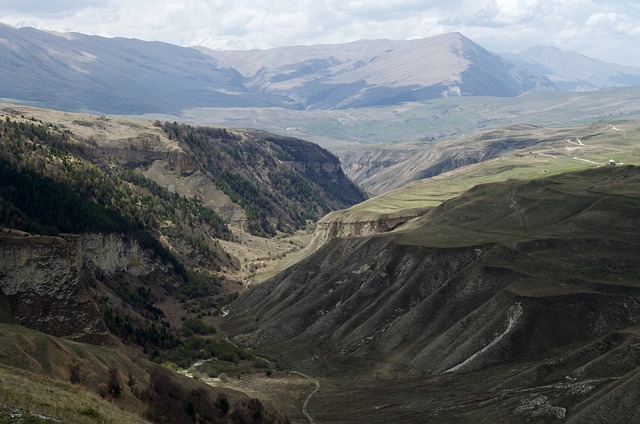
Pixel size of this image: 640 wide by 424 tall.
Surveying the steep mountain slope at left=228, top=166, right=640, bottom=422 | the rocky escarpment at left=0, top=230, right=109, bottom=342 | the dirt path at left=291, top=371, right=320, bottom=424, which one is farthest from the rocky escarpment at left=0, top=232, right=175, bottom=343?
the steep mountain slope at left=228, top=166, right=640, bottom=422

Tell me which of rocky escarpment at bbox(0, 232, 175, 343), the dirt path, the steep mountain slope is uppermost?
rocky escarpment at bbox(0, 232, 175, 343)

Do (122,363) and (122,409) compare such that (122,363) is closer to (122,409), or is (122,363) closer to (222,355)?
(122,409)

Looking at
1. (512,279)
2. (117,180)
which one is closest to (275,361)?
(512,279)

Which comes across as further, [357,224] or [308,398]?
[357,224]

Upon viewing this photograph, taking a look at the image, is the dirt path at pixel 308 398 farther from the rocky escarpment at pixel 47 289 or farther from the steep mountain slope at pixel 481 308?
the rocky escarpment at pixel 47 289

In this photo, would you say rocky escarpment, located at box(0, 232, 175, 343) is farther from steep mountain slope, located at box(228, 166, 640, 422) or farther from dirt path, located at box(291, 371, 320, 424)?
steep mountain slope, located at box(228, 166, 640, 422)

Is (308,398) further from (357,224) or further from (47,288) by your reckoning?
(357,224)

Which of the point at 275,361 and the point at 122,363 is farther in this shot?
the point at 275,361

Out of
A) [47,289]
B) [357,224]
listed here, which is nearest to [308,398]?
[47,289]

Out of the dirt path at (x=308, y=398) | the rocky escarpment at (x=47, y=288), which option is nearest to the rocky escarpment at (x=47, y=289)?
the rocky escarpment at (x=47, y=288)
